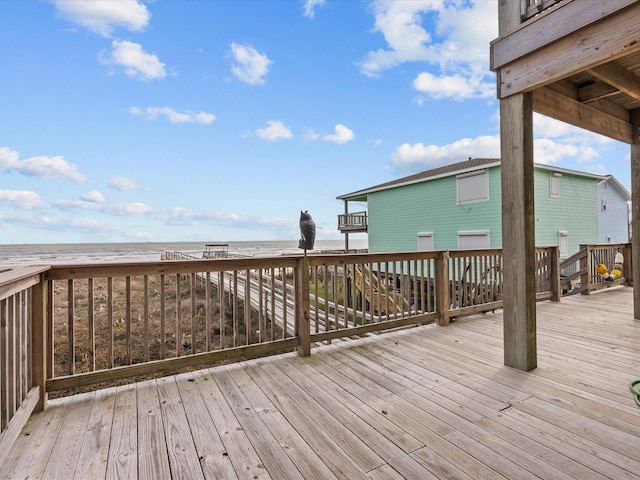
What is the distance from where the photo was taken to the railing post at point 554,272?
5191 mm

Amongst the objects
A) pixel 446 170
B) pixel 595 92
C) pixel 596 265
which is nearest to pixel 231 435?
pixel 595 92

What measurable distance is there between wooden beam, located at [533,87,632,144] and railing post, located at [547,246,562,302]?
1.96 metres

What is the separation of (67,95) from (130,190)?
1153 inches

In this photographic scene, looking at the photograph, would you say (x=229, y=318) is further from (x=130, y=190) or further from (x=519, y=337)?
(x=130, y=190)

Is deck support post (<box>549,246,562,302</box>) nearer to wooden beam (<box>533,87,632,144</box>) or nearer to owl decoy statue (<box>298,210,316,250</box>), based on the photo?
wooden beam (<box>533,87,632,144</box>)

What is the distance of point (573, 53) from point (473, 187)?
31.4ft

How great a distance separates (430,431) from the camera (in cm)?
175

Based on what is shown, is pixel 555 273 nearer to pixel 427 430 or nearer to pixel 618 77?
pixel 618 77

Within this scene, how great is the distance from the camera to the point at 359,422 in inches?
73.3

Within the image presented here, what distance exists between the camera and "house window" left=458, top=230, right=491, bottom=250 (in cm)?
1062

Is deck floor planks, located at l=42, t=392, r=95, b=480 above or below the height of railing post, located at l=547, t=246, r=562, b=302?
below

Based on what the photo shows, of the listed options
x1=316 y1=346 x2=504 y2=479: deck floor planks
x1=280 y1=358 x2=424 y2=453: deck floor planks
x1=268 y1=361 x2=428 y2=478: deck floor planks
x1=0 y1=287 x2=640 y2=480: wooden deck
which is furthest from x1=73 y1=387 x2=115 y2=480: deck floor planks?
x1=316 y1=346 x2=504 y2=479: deck floor planks

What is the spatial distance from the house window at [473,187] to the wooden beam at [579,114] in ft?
23.0

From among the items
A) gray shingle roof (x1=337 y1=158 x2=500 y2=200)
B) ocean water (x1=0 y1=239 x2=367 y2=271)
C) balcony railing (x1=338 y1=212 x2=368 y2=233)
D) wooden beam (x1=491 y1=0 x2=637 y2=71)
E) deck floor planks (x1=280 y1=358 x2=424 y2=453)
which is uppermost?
gray shingle roof (x1=337 y1=158 x2=500 y2=200)
